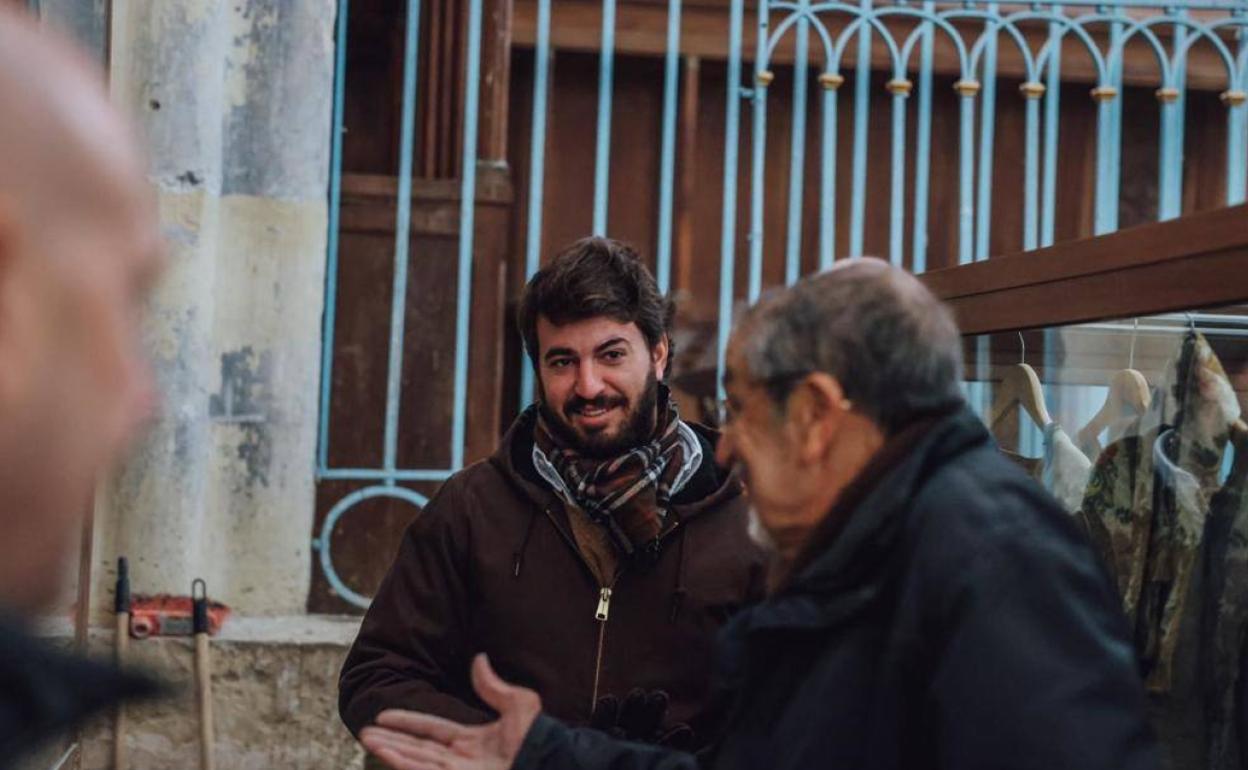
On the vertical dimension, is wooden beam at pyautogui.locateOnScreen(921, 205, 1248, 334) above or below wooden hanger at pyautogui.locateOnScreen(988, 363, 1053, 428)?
above

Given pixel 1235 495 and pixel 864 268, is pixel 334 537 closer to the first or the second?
pixel 1235 495

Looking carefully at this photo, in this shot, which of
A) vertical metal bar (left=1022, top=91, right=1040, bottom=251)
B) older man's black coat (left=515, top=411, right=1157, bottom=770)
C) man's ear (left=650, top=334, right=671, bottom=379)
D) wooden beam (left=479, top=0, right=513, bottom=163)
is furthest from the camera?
vertical metal bar (left=1022, top=91, right=1040, bottom=251)

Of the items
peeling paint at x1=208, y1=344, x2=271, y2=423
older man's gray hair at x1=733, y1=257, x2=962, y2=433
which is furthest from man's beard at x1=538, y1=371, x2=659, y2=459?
peeling paint at x1=208, y1=344, x2=271, y2=423

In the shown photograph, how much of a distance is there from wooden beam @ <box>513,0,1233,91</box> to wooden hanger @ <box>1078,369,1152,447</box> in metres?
3.02

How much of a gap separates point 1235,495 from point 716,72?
3.64m

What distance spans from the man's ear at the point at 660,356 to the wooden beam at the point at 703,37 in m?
2.77

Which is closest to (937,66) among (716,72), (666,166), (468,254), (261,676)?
(716,72)

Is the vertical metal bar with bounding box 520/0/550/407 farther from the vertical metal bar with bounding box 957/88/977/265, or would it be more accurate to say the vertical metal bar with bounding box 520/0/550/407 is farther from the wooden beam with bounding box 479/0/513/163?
the vertical metal bar with bounding box 957/88/977/265

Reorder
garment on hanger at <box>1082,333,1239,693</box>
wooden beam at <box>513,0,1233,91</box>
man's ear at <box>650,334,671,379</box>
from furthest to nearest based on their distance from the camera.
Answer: wooden beam at <box>513,0,1233,91</box>
man's ear at <box>650,334,671,379</box>
garment on hanger at <box>1082,333,1239,693</box>

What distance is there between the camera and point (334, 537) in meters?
4.93

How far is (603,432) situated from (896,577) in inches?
47.1

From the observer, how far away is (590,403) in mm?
2754

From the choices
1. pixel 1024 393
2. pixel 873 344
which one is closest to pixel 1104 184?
pixel 1024 393

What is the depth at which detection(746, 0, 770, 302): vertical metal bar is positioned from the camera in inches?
206
